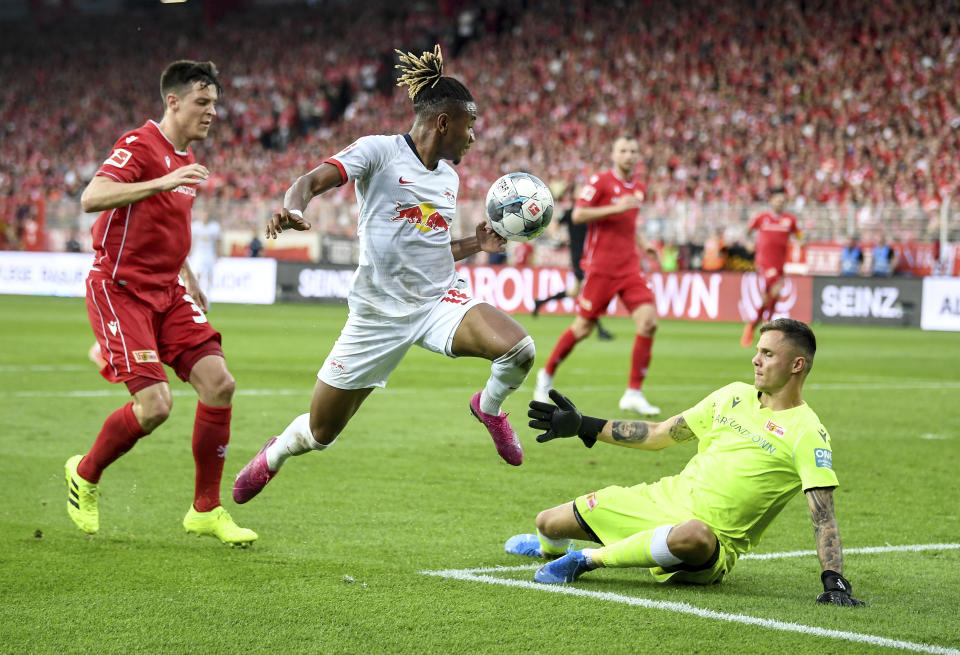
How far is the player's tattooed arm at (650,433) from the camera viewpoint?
525 centimetres

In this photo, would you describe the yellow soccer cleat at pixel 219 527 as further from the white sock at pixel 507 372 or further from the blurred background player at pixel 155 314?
the white sock at pixel 507 372

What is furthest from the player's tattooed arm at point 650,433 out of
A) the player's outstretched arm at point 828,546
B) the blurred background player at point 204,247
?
the blurred background player at point 204,247

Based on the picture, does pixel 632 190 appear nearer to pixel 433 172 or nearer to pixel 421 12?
pixel 433 172

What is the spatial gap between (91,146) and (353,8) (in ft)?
35.5

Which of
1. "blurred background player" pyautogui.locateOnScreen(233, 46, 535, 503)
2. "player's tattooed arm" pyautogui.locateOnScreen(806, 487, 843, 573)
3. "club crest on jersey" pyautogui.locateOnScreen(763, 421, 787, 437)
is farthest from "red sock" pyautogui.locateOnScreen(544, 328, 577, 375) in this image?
"player's tattooed arm" pyautogui.locateOnScreen(806, 487, 843, 573)

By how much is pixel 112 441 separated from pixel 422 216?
5.90ft

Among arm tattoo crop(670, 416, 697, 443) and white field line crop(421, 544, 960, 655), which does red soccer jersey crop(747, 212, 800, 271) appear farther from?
arm tattoo crop(670, 416, 697, 443)

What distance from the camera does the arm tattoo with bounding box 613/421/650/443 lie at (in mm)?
5238

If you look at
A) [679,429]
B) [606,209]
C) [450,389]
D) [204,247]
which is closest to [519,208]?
[679,429]

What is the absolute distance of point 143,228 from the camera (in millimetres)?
6055

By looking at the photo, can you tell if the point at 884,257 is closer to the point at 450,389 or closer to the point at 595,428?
the point at 450,389

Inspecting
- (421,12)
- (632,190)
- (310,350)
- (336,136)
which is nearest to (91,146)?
(336,136)

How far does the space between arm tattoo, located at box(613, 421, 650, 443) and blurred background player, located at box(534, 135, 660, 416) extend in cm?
607

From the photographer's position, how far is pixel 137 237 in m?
6.05
